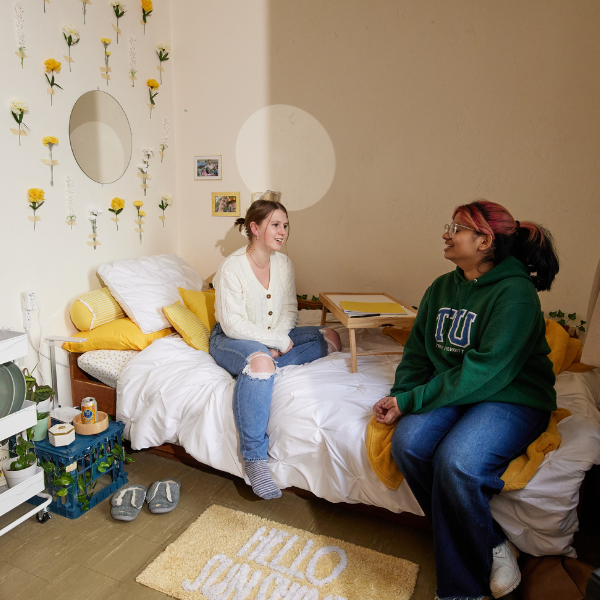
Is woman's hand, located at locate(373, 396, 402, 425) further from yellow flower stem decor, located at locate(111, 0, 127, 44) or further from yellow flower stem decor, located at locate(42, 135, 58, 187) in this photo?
yellow flower stem decor, located at locate(111, 0, 127, 44)

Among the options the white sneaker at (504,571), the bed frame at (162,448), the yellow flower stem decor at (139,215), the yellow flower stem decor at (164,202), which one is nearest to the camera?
the white sneaker at (504,571)

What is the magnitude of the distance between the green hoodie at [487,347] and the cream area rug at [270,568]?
50cm

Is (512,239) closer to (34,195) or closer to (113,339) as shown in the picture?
(113,339)

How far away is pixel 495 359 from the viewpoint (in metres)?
1.34

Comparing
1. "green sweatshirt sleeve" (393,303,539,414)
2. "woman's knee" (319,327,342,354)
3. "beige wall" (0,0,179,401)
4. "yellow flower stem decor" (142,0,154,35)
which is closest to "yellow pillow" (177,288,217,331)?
"beige wall" (0,0,179,401)

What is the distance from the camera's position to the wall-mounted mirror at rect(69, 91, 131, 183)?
2170 mm

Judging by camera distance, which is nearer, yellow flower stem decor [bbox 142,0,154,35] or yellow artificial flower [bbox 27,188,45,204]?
yellow artificial flower [bbox 27,188,45,204]

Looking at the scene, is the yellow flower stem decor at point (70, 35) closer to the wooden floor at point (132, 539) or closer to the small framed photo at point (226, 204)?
the small framed photo at point (226, 204)

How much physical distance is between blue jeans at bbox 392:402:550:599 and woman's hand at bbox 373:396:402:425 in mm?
71

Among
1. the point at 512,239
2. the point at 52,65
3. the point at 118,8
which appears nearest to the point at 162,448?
the point at 512,239

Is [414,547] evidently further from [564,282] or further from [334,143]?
[334,143]

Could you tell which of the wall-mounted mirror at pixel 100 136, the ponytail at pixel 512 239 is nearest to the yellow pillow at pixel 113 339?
the wall-mounted mirror at pixel 100 136

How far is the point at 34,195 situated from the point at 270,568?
1729 millimetres

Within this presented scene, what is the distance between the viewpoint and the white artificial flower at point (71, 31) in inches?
80.4
